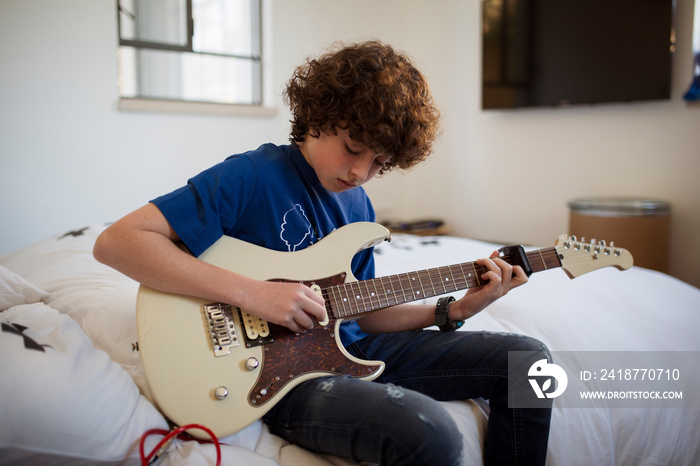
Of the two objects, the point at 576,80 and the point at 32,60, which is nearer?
the point at 32,60

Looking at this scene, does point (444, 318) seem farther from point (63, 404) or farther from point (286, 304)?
point (63, 404)

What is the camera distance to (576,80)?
2.93 m

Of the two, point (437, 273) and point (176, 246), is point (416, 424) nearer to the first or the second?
point (437, 273)

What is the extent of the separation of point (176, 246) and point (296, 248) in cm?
23

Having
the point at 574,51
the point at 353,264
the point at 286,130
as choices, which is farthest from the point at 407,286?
the point at 286,130

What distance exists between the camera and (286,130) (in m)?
3.49

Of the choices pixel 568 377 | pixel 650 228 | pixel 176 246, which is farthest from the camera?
pixel 650 228

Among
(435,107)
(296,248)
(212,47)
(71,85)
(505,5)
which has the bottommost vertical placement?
(296,248)

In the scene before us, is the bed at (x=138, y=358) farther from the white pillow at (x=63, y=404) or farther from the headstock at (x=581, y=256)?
the headstock at (x=581, y=256)

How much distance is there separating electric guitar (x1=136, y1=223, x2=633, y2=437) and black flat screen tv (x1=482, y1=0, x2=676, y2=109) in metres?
2.18

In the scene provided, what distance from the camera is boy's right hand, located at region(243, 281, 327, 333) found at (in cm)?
91

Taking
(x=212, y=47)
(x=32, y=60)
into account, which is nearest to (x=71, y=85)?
(x=32, y=60)

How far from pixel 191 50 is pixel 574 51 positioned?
2.21m

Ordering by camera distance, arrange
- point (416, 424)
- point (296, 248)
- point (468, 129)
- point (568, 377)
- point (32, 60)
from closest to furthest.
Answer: point (416, 424), point (296, 248), point (568, 377), point (32, 60), point (468, 129)
